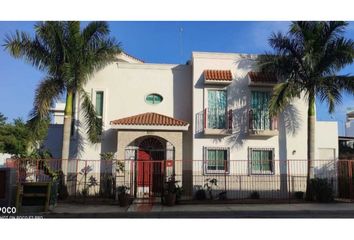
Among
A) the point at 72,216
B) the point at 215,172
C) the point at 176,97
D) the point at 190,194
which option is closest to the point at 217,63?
the point at 176,97

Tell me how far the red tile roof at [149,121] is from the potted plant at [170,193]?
351 centimetres

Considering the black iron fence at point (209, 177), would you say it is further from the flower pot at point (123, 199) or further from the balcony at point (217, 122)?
the balcony at point (217, 122)

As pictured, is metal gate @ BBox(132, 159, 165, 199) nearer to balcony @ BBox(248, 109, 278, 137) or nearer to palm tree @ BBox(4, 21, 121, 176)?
palm tree @ BBox(4, 21, 121, 176)

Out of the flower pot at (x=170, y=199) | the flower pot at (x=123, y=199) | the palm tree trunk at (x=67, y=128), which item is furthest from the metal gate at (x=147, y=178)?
the palm tree trunk at (x=67, y=128)

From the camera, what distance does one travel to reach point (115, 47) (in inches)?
746

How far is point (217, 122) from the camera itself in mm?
20031

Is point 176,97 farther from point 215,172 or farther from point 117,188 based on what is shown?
point 117,188

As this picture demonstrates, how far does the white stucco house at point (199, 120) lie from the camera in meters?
19.5

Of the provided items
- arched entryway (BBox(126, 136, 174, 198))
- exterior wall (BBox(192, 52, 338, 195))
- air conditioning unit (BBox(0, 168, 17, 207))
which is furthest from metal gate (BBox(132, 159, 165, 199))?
air conditioning unit (BBox(0, 168, 17, 207))

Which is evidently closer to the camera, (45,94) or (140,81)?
(45,94)

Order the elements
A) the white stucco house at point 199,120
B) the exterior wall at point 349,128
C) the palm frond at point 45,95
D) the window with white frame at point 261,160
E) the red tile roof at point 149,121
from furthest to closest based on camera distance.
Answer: the exterior wall at point 349,128 < the window with white frame at point 261,160 < the white stucco house at point 199,120 < the red tile roof at point 149,121 < the palm frond at point 45,95

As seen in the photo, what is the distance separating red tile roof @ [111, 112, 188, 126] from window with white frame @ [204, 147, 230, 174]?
207cm

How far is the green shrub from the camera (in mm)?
17750

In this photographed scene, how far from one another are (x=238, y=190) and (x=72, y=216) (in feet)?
28.6
